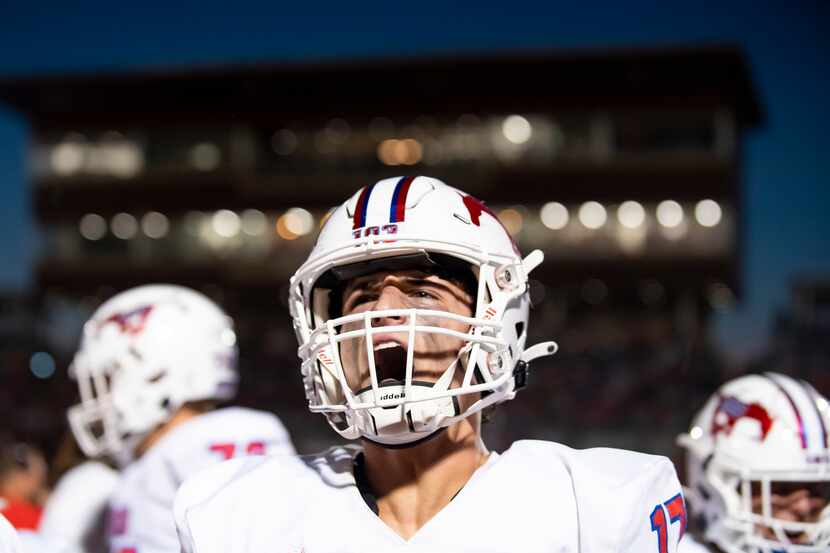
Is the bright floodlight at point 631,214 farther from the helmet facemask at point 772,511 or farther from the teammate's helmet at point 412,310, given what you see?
the teammate's helmet at point 412,310

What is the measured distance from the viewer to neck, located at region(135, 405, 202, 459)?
3.19 m

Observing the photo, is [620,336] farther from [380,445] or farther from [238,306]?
[380,445]

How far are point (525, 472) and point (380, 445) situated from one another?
301mm

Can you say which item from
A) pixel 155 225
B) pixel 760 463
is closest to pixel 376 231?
pixel 760 463

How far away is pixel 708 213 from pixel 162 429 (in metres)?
19.5

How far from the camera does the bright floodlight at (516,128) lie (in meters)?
22.0

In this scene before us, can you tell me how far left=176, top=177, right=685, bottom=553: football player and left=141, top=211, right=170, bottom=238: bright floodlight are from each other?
21773 mm

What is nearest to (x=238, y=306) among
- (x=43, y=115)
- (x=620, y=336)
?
(x=43, y=115)

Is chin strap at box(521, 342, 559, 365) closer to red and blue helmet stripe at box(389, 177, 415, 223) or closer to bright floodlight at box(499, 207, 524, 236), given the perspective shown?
red and blue helmet stripe at box(389, 177, 415, 223)

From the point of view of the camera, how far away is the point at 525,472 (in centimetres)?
185

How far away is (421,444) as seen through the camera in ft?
6.37

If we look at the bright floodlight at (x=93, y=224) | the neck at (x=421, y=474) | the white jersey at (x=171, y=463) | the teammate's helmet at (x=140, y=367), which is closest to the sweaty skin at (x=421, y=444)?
the neck at (x=421, y=474)

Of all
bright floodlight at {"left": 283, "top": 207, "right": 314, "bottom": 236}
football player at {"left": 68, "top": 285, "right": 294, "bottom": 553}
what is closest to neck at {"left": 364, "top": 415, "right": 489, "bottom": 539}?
football player at {"left": 68, "top": 285, "right": 294, "bottom": 553}

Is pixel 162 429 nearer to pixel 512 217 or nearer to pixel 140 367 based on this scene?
pixel 140 367
